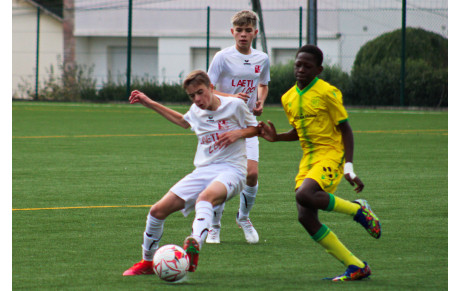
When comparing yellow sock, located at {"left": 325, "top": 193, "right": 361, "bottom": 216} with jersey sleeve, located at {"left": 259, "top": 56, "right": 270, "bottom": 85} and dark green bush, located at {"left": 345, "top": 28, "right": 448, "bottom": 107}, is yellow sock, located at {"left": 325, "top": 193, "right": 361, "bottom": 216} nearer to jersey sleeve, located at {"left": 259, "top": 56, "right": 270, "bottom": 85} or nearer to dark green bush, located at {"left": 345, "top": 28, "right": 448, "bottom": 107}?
jersey sleeve, located at {"left": 259, "top": 56, "right": 270, "bottom": 85}

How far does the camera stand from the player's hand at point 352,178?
237 inches

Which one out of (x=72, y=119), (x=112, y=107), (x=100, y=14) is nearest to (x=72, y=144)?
(x=72, y=119)

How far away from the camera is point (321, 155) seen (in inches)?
253

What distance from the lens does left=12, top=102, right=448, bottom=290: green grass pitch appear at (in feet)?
20.1

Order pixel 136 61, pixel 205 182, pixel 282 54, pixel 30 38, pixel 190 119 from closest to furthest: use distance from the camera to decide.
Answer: pixel 205 182 → pixel 190 119 → pixel 282 54 → pixel 136 61 → pixel 30 38

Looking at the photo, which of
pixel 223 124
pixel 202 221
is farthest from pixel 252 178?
pixel 202 221

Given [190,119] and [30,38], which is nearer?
[190,119]

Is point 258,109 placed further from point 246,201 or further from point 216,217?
point 216,217

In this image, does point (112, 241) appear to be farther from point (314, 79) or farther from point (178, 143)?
point (178, 143)

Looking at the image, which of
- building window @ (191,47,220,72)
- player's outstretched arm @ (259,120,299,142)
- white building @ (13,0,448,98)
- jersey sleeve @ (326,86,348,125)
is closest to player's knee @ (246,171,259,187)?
player's outstretched arm @ (259,120,299,142)

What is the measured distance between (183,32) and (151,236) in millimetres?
35449

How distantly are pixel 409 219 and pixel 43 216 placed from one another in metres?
3.76

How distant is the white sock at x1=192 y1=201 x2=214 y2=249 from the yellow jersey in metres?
0.85

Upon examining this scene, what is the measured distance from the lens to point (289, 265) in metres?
6.57
